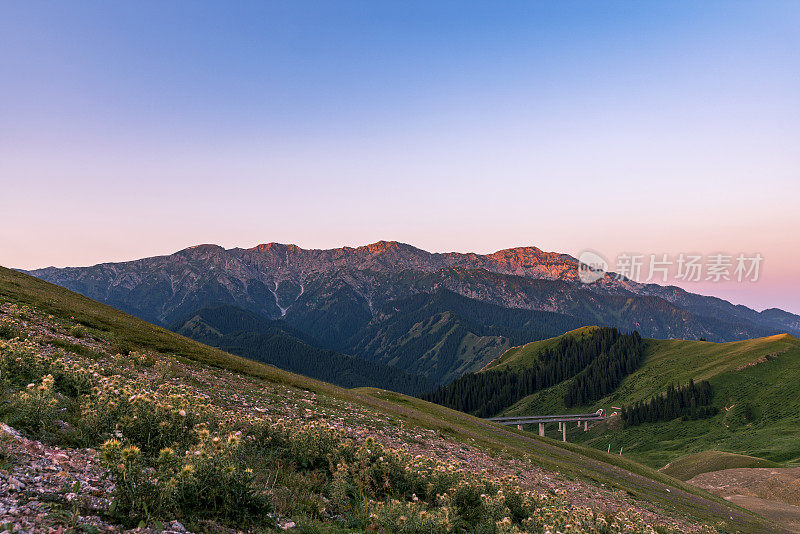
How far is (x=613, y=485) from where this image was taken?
36094 millimetres

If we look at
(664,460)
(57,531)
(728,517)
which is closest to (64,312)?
(57,531)

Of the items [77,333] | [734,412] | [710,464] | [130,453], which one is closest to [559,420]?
[734,412]

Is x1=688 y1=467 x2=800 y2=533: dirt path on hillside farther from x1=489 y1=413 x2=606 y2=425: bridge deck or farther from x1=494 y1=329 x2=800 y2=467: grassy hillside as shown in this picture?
x1=489 y1=413 x2=606 y2=425: bridge deck

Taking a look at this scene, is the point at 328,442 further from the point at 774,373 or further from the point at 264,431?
the point at 774,373

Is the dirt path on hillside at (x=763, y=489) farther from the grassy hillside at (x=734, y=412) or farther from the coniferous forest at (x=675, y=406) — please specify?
the coniferous forest at (x=675, y=406)

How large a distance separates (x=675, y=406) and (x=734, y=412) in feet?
80.0

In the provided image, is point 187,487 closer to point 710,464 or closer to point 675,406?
point 710,464

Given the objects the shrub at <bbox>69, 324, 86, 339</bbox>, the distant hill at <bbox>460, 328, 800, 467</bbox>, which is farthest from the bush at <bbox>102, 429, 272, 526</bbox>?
the distant hill at <bbox>460, 328, 800, 467</bbox>

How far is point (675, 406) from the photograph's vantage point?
15638 cm

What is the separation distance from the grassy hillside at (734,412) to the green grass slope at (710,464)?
16221 mm

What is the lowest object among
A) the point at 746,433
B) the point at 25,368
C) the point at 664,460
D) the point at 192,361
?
the point at 664,460

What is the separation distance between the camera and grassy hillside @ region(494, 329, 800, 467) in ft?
355

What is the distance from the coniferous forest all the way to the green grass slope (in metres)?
73.7

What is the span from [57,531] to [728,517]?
5269 centimetres
